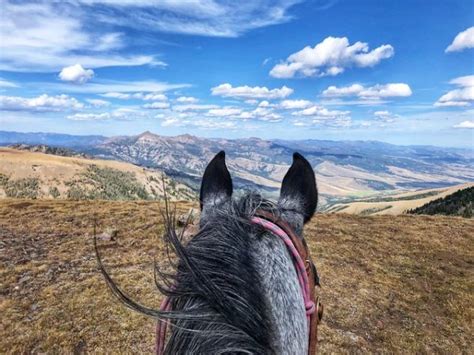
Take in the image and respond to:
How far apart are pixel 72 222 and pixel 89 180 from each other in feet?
399

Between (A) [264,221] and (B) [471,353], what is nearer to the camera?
(A) [264,221]

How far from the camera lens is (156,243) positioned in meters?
10.3

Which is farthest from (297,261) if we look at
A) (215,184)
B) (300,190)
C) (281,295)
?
(215,184)

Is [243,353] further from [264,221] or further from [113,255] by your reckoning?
[113,255]

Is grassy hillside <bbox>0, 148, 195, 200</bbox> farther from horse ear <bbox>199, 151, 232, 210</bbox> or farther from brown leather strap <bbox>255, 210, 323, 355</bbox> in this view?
brown leather strap <bbox>255, 210, 323, 355</bbox>

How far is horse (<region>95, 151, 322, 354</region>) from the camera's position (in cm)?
117

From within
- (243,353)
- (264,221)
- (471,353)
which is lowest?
(471,353)

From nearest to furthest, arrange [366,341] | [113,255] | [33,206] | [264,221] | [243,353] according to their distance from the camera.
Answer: [243,353] → [264,221] → [366,341] → [113,255] → [33,206]

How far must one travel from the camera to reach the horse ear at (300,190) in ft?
6.58

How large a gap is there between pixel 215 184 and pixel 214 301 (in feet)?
2.93

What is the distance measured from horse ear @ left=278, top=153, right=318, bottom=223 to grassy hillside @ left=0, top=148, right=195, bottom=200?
95.2 meters

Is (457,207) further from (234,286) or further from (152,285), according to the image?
(234,286)

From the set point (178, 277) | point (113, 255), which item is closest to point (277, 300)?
point (178, 277)

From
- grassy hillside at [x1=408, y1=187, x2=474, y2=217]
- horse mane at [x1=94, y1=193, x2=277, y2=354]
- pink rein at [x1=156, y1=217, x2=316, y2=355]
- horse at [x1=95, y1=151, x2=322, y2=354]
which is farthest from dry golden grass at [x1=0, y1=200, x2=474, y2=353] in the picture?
grassy hillside at [x1=408, y1=187, x2=474, y2=217]
